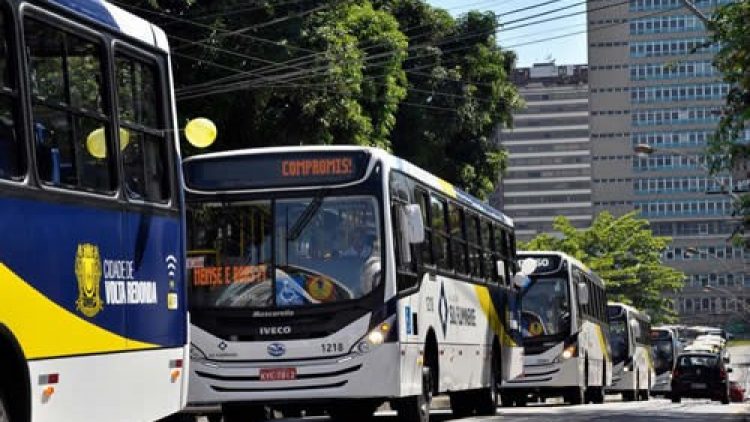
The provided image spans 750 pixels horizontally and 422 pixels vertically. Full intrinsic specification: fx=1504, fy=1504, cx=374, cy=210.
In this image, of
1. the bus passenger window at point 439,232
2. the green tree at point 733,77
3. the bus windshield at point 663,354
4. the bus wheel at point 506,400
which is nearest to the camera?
the green tree at point 733,77

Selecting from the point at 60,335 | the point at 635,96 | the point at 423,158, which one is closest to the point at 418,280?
the point at 60,335

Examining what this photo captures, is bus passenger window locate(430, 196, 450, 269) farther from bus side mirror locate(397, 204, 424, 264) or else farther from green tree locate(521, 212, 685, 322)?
green tree locate(521, 212, 685, 322)

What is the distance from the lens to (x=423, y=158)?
41188mm

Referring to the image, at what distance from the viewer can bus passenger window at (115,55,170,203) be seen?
33.5 ft

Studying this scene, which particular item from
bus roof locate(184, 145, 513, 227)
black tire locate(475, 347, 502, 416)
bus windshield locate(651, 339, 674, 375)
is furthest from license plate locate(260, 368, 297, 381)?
bus windshield locate(651, 339, 674, 375)

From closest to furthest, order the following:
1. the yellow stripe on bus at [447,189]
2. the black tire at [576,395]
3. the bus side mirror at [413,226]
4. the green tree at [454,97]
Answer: the bus side mirror at [413,226] → the yellow stripe on bus at [447,189] → the black tire at [576,395] → the green tree at [454,97]

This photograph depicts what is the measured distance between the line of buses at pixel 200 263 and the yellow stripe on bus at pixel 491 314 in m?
0.07

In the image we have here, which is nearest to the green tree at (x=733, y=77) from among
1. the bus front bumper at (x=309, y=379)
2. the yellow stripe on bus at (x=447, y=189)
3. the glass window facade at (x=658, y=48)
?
the yellow stripe on bus at (x=447, y=189)

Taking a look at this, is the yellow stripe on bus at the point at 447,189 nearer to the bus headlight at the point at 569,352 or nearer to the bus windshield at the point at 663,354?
the bus headlight at the point at 569,352

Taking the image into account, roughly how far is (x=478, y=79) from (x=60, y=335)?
115 feet

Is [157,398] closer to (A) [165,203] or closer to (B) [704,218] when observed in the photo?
(A) [165,203]

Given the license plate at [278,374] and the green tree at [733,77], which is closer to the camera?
the license plate at [278,374]

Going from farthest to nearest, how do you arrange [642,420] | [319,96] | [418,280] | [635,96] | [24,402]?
[635,96] < [319,96] < [642,420] < [418,280] < [24,402]

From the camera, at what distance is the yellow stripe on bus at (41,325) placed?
7.95 m
